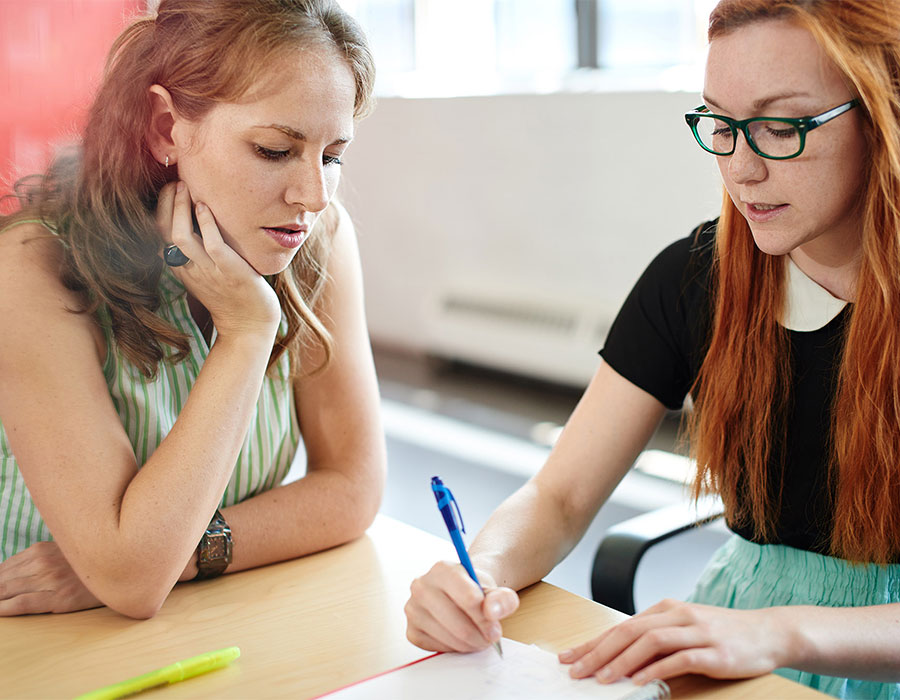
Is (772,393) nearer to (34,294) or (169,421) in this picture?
(169,421)

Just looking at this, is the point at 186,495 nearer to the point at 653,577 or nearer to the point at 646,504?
the point at 653,577

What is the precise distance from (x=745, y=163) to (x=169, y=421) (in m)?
0.74

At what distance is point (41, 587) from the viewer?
1.07m

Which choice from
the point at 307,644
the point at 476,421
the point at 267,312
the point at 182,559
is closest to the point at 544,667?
the point at 307,644

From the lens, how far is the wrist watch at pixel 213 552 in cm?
114

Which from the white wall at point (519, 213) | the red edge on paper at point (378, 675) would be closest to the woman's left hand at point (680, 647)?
the red edge on paper at point (378, 675)

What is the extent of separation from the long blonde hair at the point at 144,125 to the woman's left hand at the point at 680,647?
0.63 metres

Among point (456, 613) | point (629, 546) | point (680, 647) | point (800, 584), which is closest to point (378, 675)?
Result: point (456, 613)

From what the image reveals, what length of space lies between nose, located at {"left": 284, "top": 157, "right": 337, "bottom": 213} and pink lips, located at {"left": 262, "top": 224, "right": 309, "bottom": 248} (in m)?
0.04

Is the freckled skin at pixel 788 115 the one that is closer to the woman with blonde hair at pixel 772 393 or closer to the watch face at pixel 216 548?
the woman with blonde hair at pixel 772 393

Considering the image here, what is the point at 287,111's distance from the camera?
109 centimetres

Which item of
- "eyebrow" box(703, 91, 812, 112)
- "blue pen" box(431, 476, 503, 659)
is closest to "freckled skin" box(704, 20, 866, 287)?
"eyebrow" box(703, 91, 812, 112)

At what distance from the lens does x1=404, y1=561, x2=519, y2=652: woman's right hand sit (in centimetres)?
92

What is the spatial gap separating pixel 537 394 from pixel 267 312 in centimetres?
294
